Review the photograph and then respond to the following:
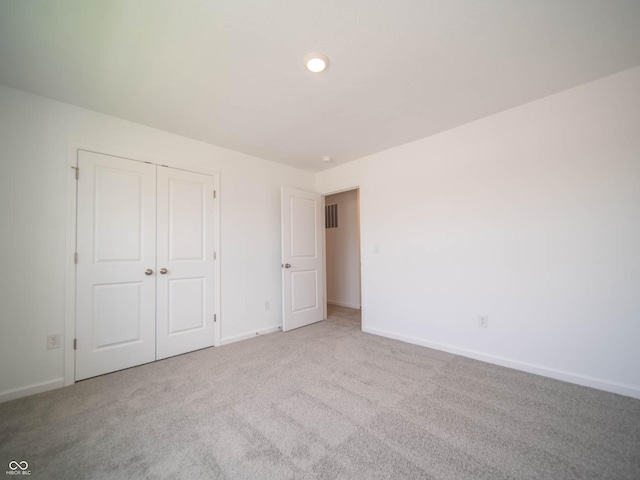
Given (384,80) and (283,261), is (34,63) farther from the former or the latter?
(283,261)

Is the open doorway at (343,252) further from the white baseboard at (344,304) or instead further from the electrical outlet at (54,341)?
the electrical outlet at (54,341)

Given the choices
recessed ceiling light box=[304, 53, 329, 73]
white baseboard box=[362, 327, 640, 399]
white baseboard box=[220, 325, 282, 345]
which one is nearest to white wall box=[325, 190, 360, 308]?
white baseboard box=[220, 325, 282, 345]

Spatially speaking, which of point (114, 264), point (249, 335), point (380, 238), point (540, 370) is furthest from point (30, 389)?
point (540, 370)

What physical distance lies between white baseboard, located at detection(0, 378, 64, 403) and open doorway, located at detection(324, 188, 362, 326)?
3.74m

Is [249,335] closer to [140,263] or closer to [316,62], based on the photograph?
[140,263]

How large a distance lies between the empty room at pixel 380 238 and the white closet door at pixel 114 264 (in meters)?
0.02

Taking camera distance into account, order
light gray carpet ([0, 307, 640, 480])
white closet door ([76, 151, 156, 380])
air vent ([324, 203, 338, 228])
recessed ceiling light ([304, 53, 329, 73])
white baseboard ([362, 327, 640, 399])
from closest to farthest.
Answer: light gray carpet ([0, 307, 640, 480])
recessed ceiling light ([304, 53, 329, 73])
white baseboard ([362, 327, 640, 399])
white closet door ([76, 151, 156, 380])
air vent ([324, 203, 338, 228])

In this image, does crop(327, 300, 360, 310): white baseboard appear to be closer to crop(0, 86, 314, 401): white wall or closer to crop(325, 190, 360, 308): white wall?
crop(325, 190, 360, 308): white wall

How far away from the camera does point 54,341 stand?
2.22 m

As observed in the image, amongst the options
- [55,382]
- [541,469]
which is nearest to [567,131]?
[541,469]

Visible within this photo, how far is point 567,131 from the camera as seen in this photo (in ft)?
7.32

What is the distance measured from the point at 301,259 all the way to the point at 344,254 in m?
1.78

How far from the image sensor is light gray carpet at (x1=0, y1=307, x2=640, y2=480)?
1.37 m

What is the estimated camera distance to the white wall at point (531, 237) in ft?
6.61
